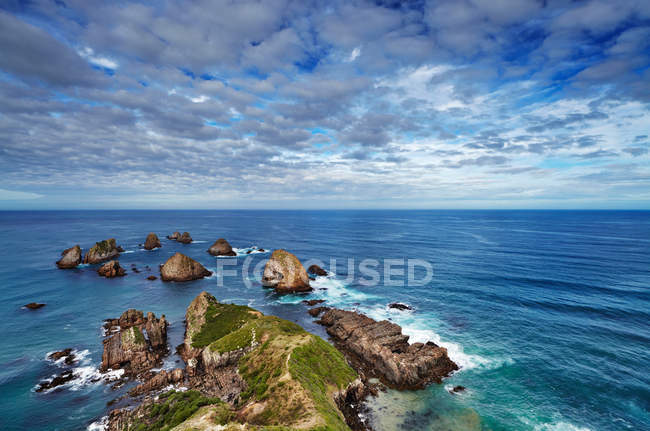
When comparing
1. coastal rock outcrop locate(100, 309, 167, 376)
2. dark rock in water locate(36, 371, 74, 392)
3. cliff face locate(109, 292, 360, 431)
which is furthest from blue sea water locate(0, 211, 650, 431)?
cliff face locate(109, 292, 360, 431)

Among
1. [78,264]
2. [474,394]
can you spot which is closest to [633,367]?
[474,394]

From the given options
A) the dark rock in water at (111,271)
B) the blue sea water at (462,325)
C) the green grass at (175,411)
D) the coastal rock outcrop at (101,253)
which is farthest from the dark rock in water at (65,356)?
the coastal rock outcrop at (101,253)

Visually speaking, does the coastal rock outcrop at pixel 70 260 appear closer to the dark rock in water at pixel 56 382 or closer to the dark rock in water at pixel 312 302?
the dark rock in water at pixel 56 382

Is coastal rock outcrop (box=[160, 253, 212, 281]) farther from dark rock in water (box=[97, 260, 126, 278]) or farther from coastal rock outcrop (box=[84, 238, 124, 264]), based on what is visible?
coastal rock outcrop (box=[84, 238, 124, 264])

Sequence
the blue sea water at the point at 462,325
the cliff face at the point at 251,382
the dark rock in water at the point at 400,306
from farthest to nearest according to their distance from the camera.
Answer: the dark rock in water at the point at 400,306 < the blue sea water at the point at 462,325 < the cliff face at the point at 251,382

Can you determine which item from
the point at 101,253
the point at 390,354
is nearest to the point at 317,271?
the point at 390,354
